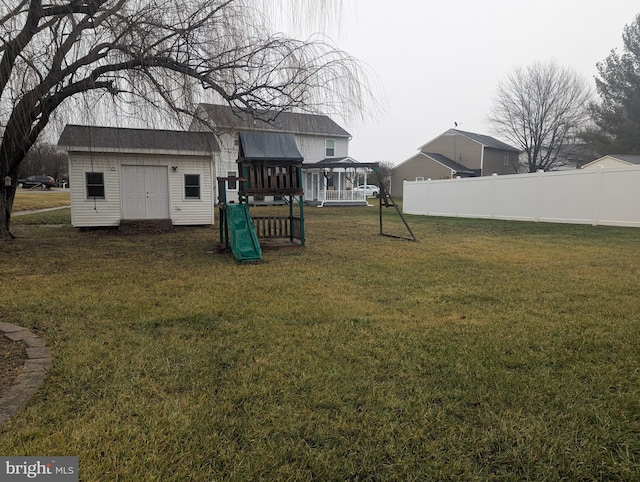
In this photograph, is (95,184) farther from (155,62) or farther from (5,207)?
(155,62)

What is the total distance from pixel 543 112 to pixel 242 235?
32.9m

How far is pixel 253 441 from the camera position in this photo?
206 cm

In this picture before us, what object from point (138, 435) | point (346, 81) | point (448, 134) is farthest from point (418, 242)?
point (448, 134)

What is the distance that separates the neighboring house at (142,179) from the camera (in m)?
12.4

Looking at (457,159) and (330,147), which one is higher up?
(330,147)

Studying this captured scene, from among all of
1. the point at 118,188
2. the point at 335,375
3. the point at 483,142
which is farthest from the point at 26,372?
the point at 483,142

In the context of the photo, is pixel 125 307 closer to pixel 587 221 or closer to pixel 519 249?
pixel 519 249

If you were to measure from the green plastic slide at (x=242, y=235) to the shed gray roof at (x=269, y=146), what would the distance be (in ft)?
3.79

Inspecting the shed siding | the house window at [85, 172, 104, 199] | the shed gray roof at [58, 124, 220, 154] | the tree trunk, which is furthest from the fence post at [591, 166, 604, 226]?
the tree trunk

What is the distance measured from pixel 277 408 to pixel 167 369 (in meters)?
0.95

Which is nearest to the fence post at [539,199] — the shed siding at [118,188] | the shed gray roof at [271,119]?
the shed gray roof at [271,119]

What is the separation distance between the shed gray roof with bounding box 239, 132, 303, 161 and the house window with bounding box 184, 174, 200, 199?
16.5 feet

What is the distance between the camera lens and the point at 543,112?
32750 millimetres

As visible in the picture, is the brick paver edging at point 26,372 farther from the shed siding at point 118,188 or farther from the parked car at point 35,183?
the parked car at point 35,183
